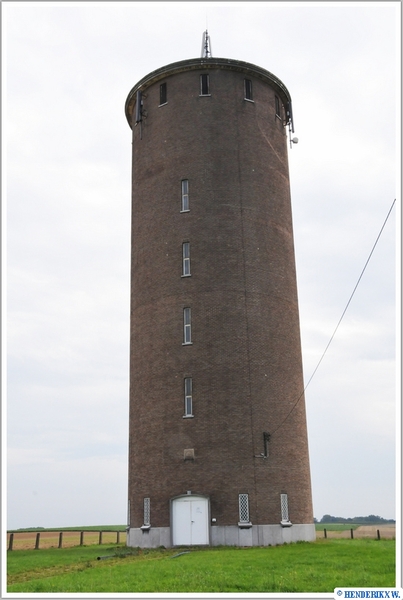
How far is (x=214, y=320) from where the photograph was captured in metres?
32.2

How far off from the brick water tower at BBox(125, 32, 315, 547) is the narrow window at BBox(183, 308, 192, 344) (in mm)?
69

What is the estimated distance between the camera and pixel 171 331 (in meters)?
32.9

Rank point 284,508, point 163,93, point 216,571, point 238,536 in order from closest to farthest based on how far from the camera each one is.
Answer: point 216,571 < point 238,536 < point 284,508 < point 163,93

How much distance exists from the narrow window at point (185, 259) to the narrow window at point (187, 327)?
1896 mm

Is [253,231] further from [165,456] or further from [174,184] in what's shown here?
[165,456]

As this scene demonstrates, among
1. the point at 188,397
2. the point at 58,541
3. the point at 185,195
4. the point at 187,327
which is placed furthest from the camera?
the point at 58,541

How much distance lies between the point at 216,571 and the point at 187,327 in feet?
47.9

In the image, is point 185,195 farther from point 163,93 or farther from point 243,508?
point 243,508

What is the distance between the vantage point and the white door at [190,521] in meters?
29.9

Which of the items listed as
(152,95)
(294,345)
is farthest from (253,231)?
(152,95)

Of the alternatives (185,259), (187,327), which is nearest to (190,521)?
(187,327)

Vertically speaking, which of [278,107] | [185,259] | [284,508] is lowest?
[284,508]

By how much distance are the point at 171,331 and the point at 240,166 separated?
946 centimetres

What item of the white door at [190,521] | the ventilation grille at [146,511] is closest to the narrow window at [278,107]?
the white door at [190,521]
